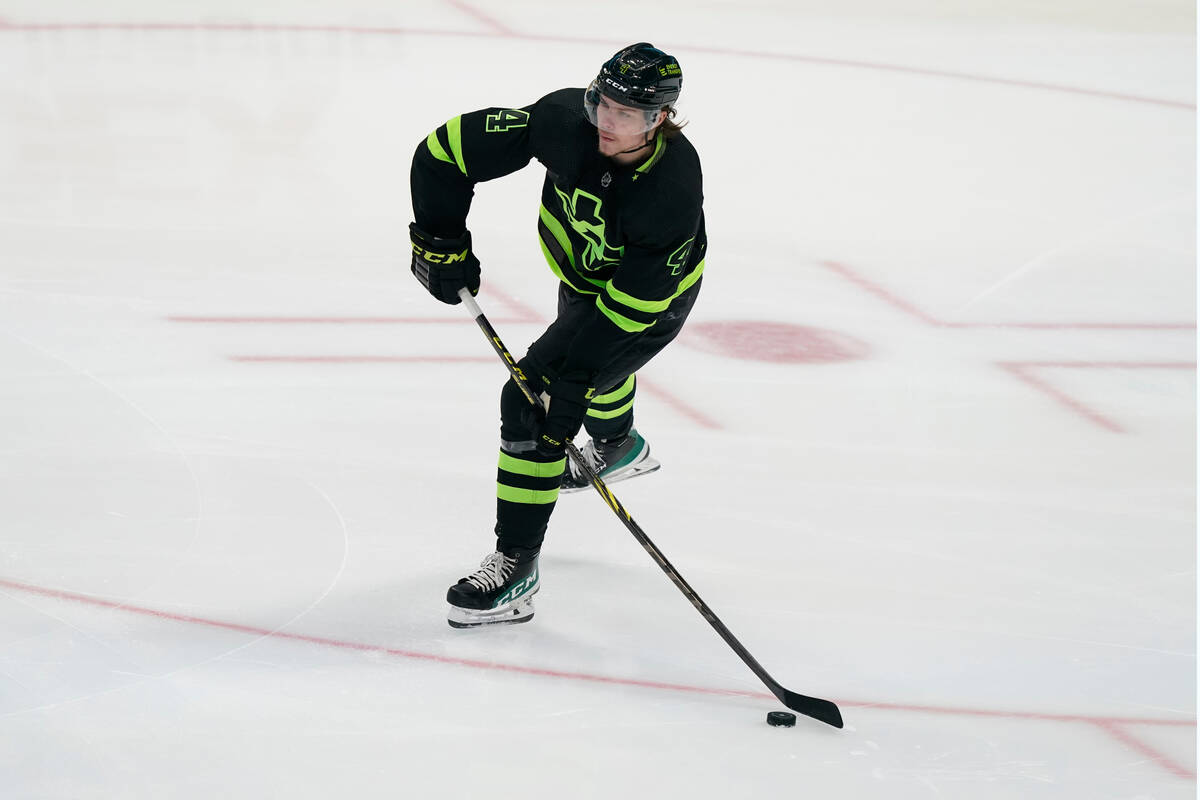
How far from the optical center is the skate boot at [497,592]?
2.86 meters

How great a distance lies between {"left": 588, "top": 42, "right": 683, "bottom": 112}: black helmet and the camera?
103 inches

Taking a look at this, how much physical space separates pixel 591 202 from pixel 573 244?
0.18m

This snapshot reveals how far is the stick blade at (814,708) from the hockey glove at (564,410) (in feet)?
1.97

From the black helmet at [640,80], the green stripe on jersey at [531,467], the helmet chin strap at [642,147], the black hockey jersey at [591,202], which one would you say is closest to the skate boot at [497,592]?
the green stripe on jersey at [531,467]

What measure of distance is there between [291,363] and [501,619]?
143 centimetres

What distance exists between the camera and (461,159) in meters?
2.91

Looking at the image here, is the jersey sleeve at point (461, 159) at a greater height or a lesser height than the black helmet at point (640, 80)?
lesser

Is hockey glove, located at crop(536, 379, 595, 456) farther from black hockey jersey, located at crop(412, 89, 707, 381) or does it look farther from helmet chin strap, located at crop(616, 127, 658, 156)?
helmet chin strap, located at crop(616, 127, 658, 156)

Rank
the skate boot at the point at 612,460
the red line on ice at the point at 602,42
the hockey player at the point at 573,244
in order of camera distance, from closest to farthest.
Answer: the hockey player at the point at 573,244
the skate boot at the point at 612,460
the red line on ice at the point at 602,42

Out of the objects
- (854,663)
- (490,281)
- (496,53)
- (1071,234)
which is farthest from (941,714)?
(496,53)

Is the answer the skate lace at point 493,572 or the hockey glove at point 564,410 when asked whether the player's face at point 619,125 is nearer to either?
the hockey glove at point 564,410

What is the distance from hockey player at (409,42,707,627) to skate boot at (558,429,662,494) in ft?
1.45

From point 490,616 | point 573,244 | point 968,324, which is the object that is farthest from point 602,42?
point 490,616

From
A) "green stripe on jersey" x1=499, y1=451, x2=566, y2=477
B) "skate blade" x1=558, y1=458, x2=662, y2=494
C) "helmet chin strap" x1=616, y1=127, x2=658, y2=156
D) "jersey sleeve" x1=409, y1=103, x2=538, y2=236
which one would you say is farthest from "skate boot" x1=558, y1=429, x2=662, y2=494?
"helmet chin strap" x1=616, y1=127, x2=658, y2=156
